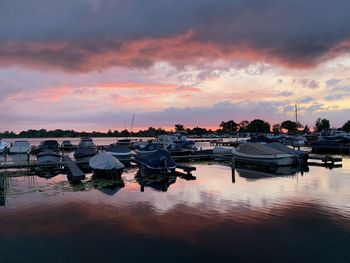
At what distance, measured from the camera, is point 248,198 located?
1764 cm

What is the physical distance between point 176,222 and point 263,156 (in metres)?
21.2

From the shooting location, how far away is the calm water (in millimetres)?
9984

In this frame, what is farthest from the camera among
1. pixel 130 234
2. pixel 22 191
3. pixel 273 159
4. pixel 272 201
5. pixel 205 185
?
pixel 273 159

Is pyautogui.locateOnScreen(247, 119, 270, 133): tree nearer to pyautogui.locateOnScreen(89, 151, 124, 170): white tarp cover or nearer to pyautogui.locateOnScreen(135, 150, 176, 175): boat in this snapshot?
pyautogui.locateOnScreen(135, 150, 176, 175): boat

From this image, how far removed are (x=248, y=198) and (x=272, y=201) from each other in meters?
1.35

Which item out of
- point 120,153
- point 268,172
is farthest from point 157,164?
point 120,153

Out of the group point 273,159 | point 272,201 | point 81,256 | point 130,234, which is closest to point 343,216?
point 272,201

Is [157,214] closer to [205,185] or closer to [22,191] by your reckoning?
[205,185]

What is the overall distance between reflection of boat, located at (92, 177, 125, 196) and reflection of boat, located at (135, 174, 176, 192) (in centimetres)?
159

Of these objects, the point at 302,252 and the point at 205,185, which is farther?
the point at 205,185

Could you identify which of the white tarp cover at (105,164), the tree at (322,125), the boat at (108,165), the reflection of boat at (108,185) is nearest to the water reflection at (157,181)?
the reflection of boat at (108,185)

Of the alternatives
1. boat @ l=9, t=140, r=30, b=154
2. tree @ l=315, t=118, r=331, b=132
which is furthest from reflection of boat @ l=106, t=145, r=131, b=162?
tree @ l=315, t=118, r=331, b=132

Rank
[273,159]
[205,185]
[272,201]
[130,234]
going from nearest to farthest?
[130,234] → [272,201] → [205,185] → [273,159]

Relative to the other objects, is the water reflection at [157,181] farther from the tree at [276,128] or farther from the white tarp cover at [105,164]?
the tree at [276,128]
